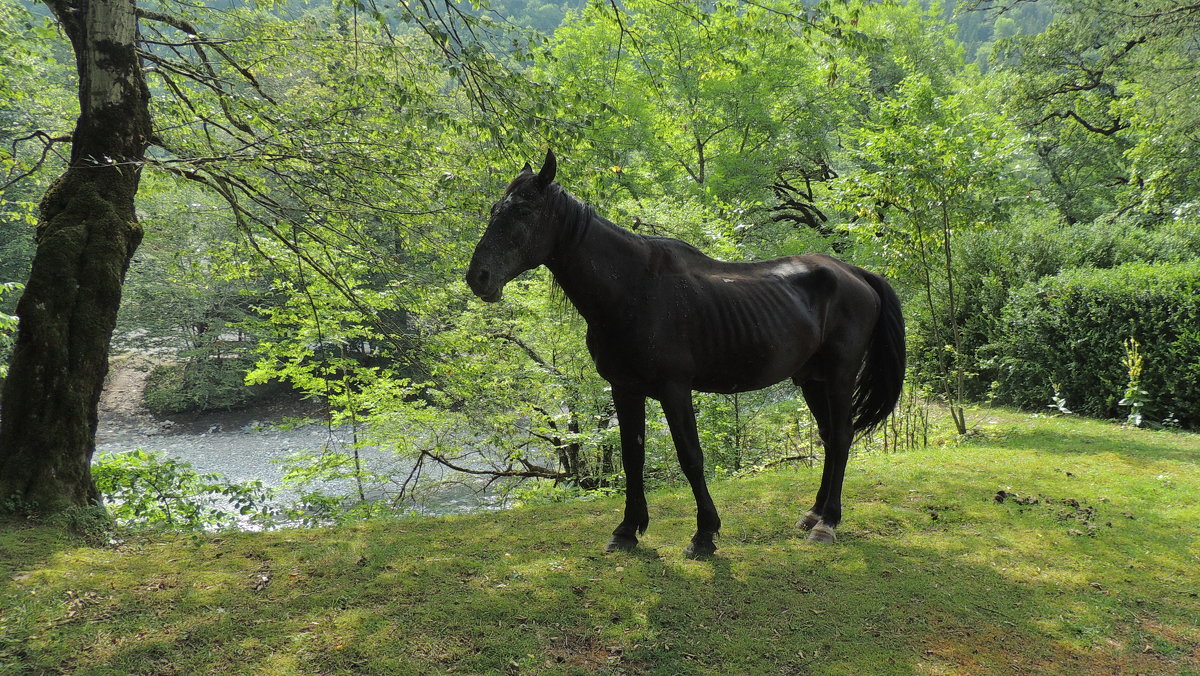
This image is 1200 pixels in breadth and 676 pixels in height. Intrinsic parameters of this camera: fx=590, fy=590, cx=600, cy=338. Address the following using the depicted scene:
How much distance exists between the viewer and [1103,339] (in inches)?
371

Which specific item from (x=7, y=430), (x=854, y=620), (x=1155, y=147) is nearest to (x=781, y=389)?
(x=854, y=620)

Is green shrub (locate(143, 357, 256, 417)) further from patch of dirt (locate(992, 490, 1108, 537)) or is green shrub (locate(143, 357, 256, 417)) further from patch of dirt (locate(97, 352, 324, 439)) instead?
patch of dirt (locate(992, 490, 1108, 537))

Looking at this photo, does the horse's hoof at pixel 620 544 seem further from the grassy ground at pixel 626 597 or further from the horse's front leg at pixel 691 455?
the horse's front leg at pixel 691 455

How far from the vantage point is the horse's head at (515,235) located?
2.89 metres

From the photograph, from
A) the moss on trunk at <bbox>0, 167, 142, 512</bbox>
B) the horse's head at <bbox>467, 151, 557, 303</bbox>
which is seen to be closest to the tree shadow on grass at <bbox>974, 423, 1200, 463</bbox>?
the horse's head at <bbox>467, 151, 557, 303</bbox>

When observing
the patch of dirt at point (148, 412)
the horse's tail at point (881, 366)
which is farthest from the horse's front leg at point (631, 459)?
the patch of dirt at point (148, 412)

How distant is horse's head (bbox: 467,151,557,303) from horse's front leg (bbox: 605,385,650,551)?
0.94 metres

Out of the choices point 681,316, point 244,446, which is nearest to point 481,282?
point 681,316

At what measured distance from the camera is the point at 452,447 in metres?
8.29

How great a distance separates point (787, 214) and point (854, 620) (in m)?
20.3

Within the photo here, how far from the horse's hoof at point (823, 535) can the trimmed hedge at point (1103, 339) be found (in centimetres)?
775

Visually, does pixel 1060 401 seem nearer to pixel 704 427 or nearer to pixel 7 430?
pixel 704 427

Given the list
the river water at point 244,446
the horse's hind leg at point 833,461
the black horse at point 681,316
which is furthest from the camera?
the river water at point 244,446

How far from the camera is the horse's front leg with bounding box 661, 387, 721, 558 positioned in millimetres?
3268
